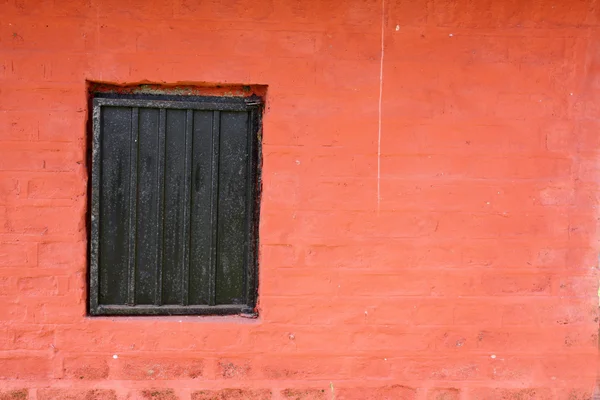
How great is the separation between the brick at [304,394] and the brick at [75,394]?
886 mm

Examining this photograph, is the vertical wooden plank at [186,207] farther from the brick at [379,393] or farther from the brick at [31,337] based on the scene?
the brick at [379,393]

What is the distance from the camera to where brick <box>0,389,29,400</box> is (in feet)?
10.3

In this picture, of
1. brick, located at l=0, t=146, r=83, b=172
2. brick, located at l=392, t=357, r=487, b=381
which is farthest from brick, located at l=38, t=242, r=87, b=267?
brick, located at l=392, t=357, r=487, b=381

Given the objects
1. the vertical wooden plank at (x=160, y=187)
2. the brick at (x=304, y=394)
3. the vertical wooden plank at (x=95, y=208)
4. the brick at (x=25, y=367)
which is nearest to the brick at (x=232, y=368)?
the brick at (x=304, y=394)

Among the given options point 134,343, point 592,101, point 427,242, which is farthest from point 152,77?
point 592,101

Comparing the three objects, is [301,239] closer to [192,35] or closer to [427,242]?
[427,242]

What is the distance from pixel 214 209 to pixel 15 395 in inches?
54.5

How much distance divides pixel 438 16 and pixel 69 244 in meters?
2.23

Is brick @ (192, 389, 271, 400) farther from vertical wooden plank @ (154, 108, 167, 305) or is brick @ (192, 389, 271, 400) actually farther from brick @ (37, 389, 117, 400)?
vertical wooden plank @ (154, 108, 167, 305)

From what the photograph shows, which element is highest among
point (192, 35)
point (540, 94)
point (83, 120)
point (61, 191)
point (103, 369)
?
point (192, 35)

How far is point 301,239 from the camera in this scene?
3.19 meters

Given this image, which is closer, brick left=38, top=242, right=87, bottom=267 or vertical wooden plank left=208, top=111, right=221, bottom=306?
brick left=38, top=242, right=87, bottom=267

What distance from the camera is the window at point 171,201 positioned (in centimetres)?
319

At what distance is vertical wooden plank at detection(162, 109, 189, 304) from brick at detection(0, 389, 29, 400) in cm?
85
